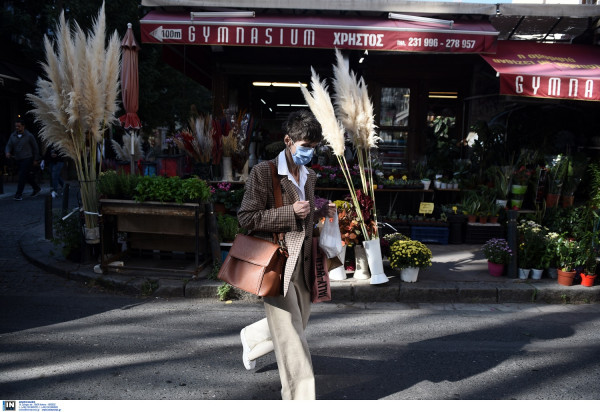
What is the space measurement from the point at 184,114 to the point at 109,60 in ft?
58.3

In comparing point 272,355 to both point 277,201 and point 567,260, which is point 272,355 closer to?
point 277,201

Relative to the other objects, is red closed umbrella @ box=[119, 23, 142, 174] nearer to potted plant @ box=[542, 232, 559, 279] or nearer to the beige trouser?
the beige trouser

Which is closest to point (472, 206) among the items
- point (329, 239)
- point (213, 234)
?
point (213, 234)

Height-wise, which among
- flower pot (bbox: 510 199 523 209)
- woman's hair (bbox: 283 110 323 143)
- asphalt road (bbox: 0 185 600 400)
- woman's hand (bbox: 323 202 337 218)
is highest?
woman's hair (bbox: 283 110 323 143)

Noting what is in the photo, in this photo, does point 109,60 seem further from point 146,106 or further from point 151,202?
point 146,106

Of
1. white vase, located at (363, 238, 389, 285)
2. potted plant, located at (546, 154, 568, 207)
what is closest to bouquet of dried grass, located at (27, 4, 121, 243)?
white vase, located at (363, 238, 389, 285)

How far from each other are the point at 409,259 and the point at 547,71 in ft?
14.1

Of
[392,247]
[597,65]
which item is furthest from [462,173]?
[392,247]

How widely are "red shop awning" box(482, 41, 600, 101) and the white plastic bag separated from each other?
5.59 m

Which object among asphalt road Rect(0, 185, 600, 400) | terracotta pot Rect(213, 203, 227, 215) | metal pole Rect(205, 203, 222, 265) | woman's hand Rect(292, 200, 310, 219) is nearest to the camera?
woman's hand Rect(292, 200, 310, 219)

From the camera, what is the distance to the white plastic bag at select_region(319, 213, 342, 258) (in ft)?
11.3

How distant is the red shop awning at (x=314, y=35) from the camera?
7.91 meters

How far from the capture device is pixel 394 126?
10531mm

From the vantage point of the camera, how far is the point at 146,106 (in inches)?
735
